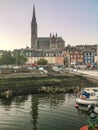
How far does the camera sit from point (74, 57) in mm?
191125

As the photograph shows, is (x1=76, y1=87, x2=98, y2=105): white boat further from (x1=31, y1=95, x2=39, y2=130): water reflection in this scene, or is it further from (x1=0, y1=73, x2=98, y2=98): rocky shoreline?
(x1=0, y1=73, x2=98, y2=98): rocky shoreline

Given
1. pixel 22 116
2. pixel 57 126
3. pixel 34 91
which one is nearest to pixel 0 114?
pixel 22 116

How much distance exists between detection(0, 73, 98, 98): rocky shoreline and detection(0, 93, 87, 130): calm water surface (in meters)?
7.32

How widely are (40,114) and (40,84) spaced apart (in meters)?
35.5

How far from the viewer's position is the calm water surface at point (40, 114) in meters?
44.3

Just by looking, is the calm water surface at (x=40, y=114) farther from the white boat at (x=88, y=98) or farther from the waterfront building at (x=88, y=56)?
the waterfront building at (x=88, y=56)

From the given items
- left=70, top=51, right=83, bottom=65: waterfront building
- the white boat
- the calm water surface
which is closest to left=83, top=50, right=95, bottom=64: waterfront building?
left=70, top=51, right=83, bottom=65: waterfront building

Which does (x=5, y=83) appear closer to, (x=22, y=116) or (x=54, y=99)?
(x=54, y=99)

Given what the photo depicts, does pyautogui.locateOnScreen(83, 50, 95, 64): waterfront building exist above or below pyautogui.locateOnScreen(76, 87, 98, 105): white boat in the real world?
above

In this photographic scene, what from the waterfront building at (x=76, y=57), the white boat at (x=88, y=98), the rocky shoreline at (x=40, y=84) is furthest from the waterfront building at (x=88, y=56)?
the white boat at (x=88, y=98)

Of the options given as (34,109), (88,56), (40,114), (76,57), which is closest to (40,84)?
(34,109)

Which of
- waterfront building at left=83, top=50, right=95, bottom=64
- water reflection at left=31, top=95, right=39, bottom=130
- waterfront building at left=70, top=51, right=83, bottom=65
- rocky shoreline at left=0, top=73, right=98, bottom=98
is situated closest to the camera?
water reflection at left=31, top=95, right=39, bottom=130

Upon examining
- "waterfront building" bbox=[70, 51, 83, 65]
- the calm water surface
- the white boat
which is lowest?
the calm water surface

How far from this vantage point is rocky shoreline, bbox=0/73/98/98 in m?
77.0
